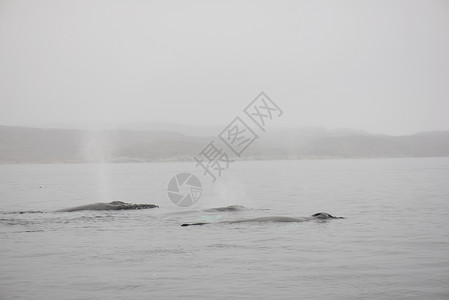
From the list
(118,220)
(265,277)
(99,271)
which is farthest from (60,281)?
(118,220)

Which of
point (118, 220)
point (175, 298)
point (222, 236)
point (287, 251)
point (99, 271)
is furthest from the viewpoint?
point (118, 220)

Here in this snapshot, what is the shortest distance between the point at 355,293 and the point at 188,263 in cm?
643

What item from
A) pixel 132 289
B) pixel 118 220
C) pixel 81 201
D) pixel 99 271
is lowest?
pixel 132 289

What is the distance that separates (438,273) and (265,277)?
5.63 meters

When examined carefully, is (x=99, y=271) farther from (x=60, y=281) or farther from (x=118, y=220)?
(x=118, y=220)

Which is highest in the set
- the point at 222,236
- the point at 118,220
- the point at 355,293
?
the point at 118,220

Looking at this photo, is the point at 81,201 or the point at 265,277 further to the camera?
the point at 81,201

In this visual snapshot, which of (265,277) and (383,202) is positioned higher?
(383,202)

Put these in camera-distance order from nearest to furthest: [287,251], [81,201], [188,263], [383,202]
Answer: [188,263] → [287,251] → [383,202] → [81,201]

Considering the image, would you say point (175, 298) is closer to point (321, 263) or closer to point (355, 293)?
point (355, 293)

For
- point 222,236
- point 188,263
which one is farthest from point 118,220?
point 188,263

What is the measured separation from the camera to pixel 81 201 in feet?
158

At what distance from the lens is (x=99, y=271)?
1855 centimetres

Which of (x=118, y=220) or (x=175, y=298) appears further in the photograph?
(x=118, y=220)
